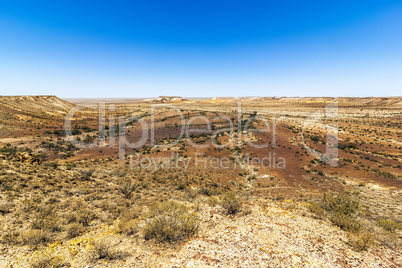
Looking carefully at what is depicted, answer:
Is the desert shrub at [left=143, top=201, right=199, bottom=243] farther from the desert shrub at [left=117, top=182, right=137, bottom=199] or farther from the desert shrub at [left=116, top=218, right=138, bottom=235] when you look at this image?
the desert shrub at [left=117, top=182, right=137, bottom=199]

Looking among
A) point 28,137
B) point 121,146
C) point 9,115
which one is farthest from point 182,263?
point 9,115

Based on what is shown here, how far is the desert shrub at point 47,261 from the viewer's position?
4371 mm

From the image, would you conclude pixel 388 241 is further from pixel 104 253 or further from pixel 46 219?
pixel 46 219

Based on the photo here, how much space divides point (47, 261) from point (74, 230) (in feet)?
5.36

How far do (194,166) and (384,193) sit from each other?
17.7m

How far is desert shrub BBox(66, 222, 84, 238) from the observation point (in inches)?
237

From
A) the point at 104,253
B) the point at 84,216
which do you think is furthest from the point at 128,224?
the point at 84,216

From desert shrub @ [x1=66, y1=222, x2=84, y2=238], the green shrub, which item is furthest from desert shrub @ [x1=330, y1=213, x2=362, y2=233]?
desert shrub @ [x1=66, y1=222, x2=84, y2=238]

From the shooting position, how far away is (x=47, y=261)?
456 centimetres

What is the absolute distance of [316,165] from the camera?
21.1 metres

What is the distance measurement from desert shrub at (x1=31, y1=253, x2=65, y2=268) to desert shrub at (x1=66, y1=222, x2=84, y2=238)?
101cm

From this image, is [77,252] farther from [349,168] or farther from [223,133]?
[223,133]

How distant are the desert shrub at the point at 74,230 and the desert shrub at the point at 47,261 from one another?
39.9 inches

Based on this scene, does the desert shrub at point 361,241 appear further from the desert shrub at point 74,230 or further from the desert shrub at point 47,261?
the desert shrub at point 74,230
